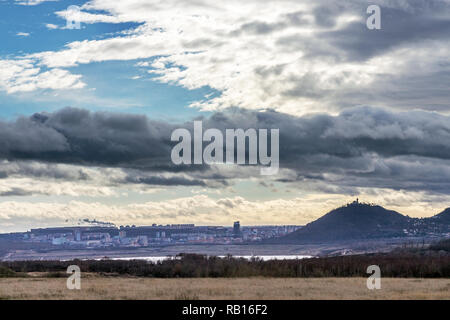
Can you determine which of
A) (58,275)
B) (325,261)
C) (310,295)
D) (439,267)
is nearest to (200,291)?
(310,295)
